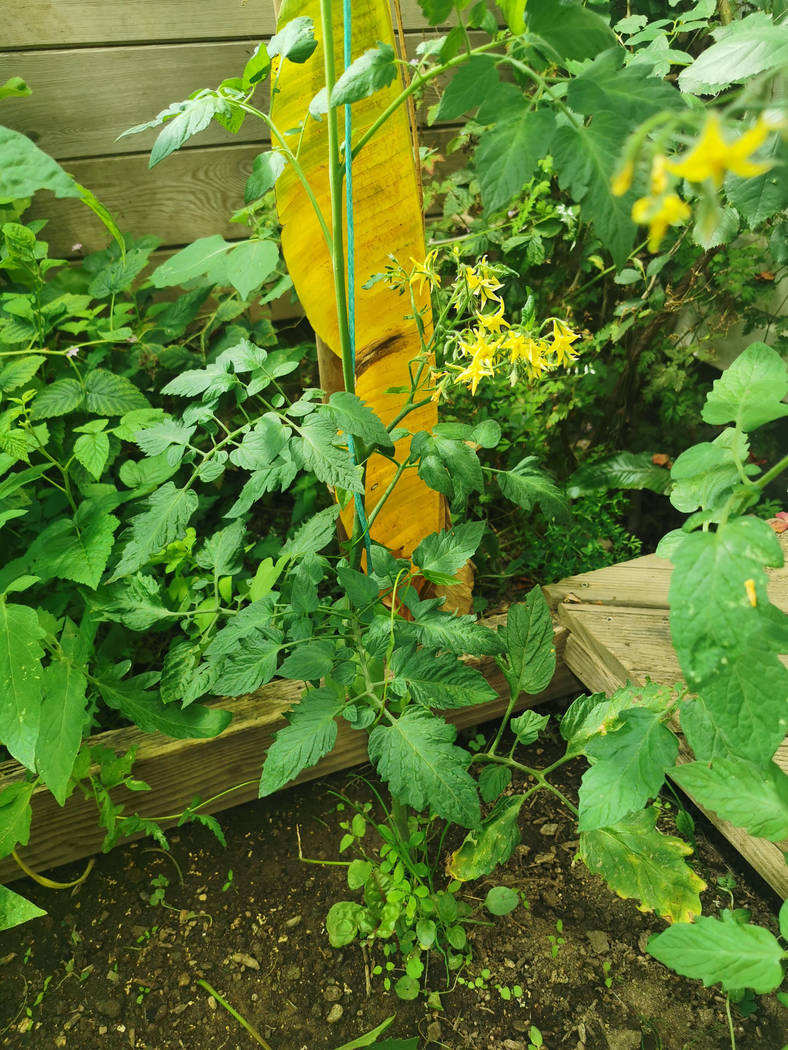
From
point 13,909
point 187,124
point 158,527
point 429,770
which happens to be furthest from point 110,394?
point 429,770

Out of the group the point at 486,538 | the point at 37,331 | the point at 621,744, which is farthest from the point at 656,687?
the point at 37,331

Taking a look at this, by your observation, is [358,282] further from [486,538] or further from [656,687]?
[656,687]

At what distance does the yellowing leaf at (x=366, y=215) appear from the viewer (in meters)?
1.21

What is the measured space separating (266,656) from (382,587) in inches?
8.4

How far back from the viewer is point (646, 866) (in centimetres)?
110

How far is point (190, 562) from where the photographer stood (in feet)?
5.00

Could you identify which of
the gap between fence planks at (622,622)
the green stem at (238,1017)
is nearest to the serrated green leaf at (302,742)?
the green stem at (238,1017)

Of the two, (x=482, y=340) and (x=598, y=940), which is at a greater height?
(x=482, y=340)

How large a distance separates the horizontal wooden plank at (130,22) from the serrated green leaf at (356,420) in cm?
154

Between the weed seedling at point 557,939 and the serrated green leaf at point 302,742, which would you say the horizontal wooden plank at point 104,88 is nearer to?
the serrated green leaf at point 302,742

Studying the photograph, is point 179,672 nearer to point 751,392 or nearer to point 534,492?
point 534,492

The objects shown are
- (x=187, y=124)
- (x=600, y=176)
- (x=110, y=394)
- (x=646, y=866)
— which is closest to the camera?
(x=600, y=176)

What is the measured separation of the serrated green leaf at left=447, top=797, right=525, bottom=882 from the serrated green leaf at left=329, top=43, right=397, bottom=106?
99 cm

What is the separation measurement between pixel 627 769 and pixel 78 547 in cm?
111
